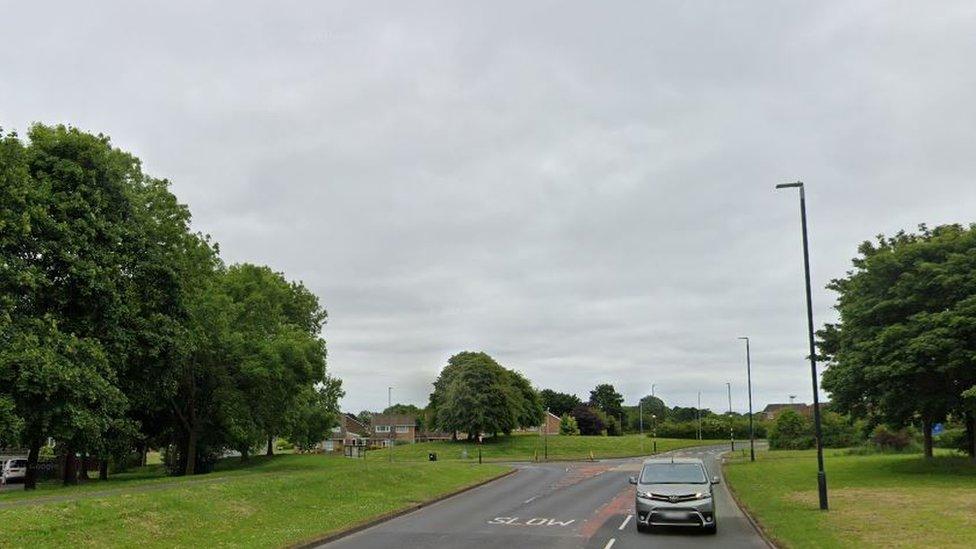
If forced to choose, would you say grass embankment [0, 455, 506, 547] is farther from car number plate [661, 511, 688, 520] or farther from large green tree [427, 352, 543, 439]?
large green tree [427, 352, 543, 439]

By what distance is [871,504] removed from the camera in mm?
22078

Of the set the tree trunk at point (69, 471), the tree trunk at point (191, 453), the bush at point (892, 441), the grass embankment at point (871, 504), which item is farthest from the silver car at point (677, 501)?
the bush at point (892, 441)

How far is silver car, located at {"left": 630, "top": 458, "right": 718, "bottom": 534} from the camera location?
17.8 meters

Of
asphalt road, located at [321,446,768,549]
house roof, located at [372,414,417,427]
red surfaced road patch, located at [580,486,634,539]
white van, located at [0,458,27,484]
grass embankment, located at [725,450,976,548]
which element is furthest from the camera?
house roof, located at [372,414,417,427]

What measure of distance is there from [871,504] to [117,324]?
27.9 meters

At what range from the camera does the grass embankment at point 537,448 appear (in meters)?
78.6

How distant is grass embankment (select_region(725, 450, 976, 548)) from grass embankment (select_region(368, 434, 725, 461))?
4260 centimetres

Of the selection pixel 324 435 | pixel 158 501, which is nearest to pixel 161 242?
pixel 158 501

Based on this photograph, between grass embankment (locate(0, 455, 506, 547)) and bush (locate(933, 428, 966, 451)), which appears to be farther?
bush (locate(933, 428, 966, 451))

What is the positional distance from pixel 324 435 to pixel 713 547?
152 feet

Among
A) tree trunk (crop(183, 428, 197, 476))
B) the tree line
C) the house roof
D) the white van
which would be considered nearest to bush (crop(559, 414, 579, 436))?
the house roof

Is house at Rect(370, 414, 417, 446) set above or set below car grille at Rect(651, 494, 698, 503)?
below

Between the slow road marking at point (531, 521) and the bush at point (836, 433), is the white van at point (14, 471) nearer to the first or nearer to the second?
the slow road marking at point (531, 521)

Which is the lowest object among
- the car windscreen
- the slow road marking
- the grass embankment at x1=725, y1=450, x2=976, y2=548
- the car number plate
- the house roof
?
the house roof
